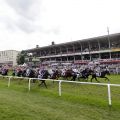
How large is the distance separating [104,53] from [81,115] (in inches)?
1871

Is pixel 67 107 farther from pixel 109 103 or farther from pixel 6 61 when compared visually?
pixel 6 61

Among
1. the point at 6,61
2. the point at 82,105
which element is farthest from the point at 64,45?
the point at 82,105

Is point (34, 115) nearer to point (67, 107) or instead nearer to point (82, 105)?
point (67, 107)

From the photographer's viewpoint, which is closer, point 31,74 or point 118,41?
point 31,74

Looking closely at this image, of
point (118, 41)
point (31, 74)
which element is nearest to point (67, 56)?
point (118, 41)

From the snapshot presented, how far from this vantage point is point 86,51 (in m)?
55.7

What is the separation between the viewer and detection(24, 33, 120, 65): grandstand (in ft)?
162

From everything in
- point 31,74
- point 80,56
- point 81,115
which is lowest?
point 81,115

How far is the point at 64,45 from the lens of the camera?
62562mm

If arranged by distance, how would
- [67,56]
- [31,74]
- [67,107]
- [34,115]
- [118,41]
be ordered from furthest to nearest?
[67,56] < [118,41] < [31,74] < [67,107] < [34,115]

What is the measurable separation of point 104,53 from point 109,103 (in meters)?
46.2

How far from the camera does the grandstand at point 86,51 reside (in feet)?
162

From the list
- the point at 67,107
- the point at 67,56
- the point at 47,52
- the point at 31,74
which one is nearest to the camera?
the point at 67,107

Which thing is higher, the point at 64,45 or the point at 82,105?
the point at 64,45
